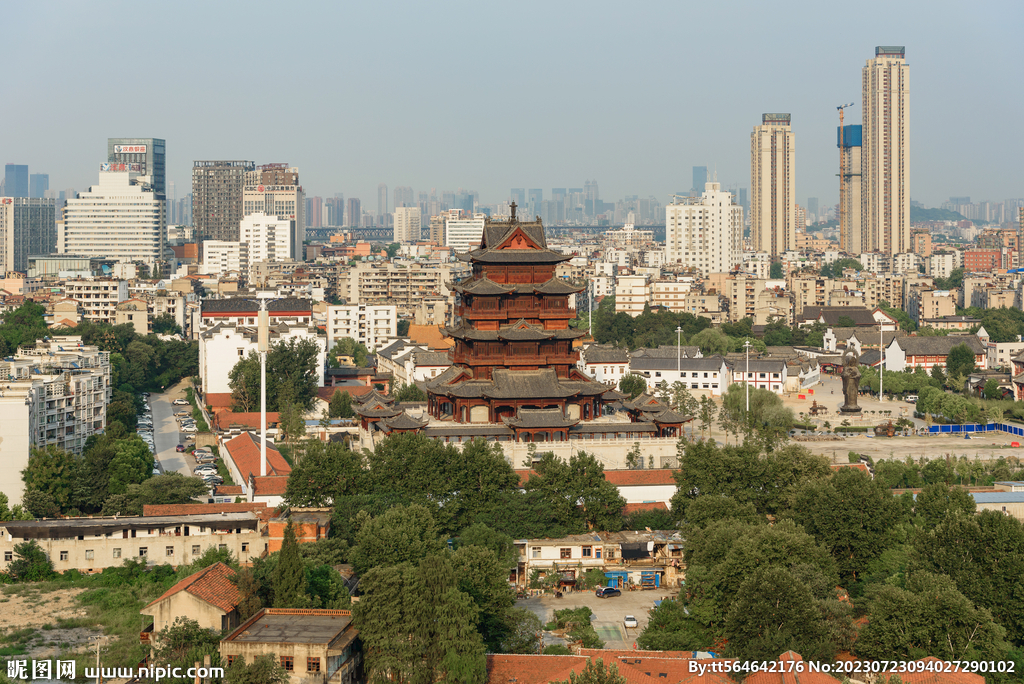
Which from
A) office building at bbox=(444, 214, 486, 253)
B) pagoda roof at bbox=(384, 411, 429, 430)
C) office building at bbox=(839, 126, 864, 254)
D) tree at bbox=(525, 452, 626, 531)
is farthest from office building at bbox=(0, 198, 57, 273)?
tree at bbox=(525, 452, 626, 531)

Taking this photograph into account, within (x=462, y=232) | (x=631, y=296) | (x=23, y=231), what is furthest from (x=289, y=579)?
(x=462, y=232)

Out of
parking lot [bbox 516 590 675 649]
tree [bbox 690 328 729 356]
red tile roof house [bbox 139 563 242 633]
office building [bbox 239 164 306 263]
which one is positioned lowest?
parking lot [bbox 516 590 675 649]

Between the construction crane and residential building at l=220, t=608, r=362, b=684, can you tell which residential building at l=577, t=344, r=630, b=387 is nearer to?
residential building at l=220, t=608, r=362, b=684

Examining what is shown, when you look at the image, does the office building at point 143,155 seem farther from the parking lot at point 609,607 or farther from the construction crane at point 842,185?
the parking lot at point 609,607

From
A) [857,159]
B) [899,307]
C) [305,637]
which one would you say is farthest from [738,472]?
[857,159]

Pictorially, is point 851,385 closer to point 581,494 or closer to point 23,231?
point 581,494

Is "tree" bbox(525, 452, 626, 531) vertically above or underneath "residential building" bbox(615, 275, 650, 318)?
underneath
